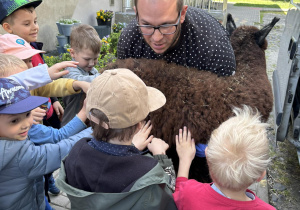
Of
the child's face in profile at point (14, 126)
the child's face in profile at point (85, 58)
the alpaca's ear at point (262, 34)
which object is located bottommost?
the child's face in profile at point (14, 126)

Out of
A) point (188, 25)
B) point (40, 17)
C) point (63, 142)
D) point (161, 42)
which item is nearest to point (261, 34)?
point (188, 25)

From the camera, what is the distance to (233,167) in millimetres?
1324

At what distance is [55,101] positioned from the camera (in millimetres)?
3105

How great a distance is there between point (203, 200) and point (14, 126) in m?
1.15

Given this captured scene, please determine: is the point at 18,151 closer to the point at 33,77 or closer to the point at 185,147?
the point at 33,77

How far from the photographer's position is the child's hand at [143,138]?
5.49ft

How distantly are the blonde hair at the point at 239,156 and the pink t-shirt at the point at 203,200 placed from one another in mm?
75

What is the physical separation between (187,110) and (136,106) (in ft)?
1.37

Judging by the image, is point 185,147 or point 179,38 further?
point 179,38

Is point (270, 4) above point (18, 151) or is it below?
below

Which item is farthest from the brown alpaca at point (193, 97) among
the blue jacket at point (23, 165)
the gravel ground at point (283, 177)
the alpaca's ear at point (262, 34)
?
the gravel ground at point (283, 177)

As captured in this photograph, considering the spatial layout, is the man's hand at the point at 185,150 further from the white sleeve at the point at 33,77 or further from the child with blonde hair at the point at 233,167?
the white sleeve at the point at 33,77

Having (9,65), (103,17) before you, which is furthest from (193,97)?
(103,17)

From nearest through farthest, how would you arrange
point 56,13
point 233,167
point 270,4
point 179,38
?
point 233,167
point 179,38
point 56,13
point 270,4
